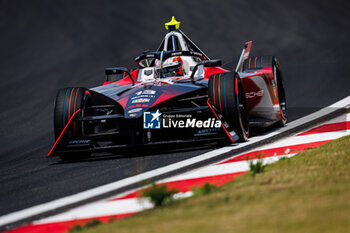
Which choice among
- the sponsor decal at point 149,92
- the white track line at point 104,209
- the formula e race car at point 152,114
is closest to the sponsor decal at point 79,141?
the formula e race car at point 152,114

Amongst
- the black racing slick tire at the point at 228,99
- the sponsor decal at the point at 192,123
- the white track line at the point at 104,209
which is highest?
the black racing slick tire at the point at 228,99

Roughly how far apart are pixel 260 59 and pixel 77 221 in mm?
5817

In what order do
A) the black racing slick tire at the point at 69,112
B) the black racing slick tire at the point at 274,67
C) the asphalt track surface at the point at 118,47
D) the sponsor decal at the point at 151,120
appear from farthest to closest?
the asphalt track surface at the point at 118,47 → the black racing slick tire at the point at 274,67 → the black racing slick tire at the point at 69,112 → the sponsor decal at the point at 151,120

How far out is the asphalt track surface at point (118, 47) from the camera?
31.9ft

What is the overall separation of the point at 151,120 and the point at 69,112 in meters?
1.11

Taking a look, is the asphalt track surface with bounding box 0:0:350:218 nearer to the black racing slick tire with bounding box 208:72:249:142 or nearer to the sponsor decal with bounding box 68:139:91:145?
the sponsor decal with bounding box 68:139:91:145

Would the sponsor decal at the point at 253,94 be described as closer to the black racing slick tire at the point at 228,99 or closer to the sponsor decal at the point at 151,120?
the black racing slick tire at the point at 228,99

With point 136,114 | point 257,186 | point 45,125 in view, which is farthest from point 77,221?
point 45,125

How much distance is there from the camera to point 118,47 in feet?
58.9

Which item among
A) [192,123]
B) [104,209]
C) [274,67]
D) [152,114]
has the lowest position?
[104,209]

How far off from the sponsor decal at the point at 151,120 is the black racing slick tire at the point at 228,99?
2.39 ft

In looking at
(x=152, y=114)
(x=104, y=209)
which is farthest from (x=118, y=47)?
(x=104, y=209)

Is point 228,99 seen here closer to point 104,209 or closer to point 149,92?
point 149,92

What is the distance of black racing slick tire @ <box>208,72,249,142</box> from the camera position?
6918 millimetres
